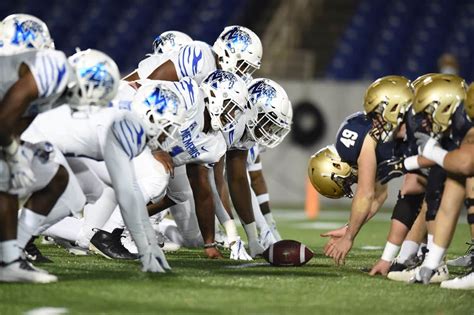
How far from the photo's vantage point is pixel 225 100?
668cm

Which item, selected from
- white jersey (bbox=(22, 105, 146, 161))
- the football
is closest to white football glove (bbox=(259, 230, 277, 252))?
the football

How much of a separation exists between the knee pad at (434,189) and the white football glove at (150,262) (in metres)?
1.50

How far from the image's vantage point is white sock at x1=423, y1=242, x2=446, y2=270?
18.3ft

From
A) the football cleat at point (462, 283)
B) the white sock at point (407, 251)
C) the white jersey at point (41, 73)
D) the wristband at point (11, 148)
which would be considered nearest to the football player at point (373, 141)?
the white sock at point (407, 251)

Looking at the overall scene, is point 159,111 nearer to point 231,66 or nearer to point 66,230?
point 66,230

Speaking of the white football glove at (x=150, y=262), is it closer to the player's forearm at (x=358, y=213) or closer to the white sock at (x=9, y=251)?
the white sock at (x=9, y=251)

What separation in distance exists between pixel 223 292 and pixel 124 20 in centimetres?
1178

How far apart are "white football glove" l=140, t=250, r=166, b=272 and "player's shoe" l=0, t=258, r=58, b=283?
563 mm

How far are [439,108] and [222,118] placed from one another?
1.62 meters

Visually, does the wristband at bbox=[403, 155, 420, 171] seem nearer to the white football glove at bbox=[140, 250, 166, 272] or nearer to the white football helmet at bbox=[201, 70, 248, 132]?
the white football helmet at bbox=[201, 70, 248, 132]

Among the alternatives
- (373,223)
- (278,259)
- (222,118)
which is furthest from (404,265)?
(373,223)

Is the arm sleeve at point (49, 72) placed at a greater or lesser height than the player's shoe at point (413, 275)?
greater

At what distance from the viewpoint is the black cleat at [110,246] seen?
258 inches

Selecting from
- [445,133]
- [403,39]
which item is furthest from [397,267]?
[403,39]
